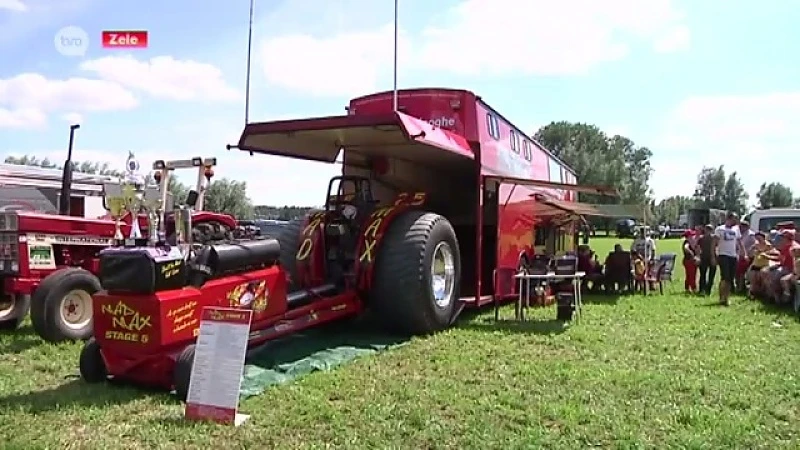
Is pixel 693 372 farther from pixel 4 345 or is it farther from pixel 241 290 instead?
pixel 4 345

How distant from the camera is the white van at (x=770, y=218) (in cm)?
1656

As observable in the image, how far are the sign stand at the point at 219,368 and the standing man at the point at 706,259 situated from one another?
1079cm

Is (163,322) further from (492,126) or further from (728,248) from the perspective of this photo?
(728,248)

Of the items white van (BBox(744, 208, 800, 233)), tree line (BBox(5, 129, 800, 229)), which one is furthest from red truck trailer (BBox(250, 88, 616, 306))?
tree line (BBox(5, 129, 800, 229))

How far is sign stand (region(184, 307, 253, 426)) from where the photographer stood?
461 centimetres

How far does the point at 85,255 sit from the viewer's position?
895cm

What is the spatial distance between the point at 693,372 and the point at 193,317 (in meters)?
4.17

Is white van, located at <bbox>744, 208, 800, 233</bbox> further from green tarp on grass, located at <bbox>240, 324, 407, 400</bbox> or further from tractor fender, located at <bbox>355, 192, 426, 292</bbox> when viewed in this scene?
green tarp on grass, located at <bbox>240, 324, 407, 400</bbox>

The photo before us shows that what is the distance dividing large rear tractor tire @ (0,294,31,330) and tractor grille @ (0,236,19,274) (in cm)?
52

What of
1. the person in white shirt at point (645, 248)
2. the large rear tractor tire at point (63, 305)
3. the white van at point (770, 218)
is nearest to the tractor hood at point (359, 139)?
the large rear tractor tire at point (63, 305)

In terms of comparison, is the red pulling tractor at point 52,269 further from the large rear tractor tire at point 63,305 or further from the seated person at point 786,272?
the seated person at point 786,272

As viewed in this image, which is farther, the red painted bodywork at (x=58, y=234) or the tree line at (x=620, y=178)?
the tree line at (x=620, y=178)

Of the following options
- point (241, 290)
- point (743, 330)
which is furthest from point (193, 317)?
point (743, 330)

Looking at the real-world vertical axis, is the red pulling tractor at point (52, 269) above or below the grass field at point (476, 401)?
above
